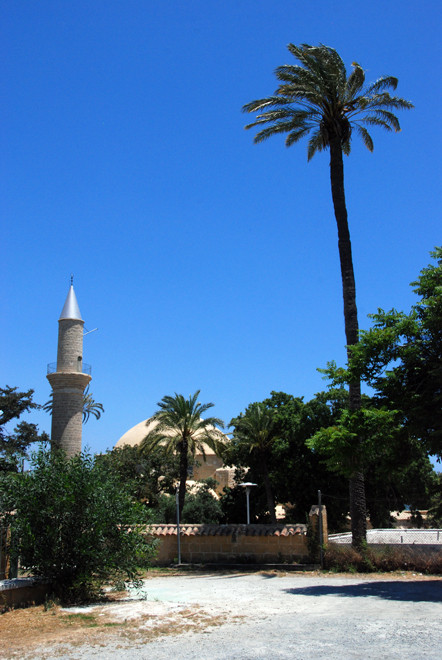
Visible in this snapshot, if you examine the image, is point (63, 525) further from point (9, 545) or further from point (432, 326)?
point (432, 326)

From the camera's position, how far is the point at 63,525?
12797 mm

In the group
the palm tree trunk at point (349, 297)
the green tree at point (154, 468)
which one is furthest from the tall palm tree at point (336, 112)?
the green tree at point (154, 468)

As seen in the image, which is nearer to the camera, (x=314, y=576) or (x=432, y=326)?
(x=432, y=326)

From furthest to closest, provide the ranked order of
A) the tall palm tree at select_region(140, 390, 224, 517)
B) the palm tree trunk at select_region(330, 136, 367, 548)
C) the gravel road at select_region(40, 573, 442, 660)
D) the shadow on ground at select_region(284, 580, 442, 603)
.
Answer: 1. the tall palm tree at select_region(140, 390, 224, 517)
2. the palm tree trunk at select_region(330, 136, 367, 548)
3. the shadow on ground at select_region(284, 580, 442, 603)
4. the gravel road at select_region(40, 573, 442, 660)

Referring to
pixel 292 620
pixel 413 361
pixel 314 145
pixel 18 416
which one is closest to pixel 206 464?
pixel 18 416

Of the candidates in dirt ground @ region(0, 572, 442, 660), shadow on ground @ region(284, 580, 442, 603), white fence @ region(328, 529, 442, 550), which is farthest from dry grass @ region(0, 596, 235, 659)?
white fence @ region(328, 529, 442, 550)

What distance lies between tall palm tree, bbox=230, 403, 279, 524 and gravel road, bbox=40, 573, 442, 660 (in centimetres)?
1526

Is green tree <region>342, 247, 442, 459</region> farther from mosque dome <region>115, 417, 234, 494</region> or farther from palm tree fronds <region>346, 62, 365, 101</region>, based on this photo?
mosque dome <region>115, 417, 234, 494</region>

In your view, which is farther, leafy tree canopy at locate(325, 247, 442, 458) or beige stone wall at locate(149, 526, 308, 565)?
beige stone wall at locate(149, 526, 308, 565)

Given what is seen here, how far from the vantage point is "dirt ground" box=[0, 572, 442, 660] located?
26.3 ft

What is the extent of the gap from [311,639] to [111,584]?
7.14 metres

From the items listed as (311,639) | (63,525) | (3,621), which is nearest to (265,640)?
(311,639)

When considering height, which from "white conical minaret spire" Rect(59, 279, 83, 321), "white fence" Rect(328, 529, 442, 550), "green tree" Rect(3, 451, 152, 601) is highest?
"white conical minaret spire" Rect(59, 279, 83, 321)

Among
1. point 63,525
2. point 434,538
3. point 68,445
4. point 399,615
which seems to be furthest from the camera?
point 68,445
